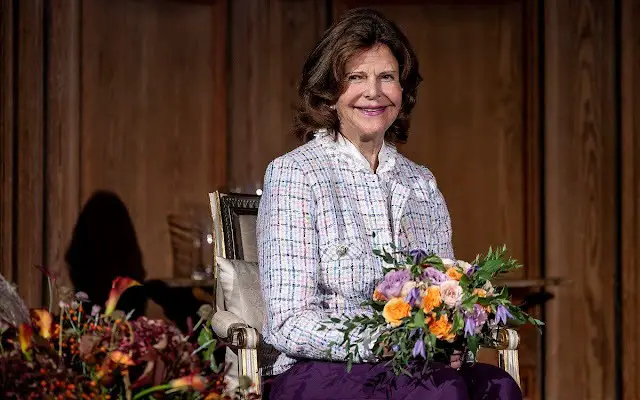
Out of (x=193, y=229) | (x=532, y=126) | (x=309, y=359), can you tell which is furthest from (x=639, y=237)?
(x=309, y=359)

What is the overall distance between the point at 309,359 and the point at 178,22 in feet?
8.32

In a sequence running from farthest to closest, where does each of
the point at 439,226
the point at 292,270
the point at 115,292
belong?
the point at 439,226
the point at 292,270
the point at 115,292

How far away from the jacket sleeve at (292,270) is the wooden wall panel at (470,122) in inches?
88.2

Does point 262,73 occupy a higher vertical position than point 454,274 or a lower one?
higher

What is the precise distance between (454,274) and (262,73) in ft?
8.60

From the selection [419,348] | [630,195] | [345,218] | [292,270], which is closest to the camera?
[419,348]

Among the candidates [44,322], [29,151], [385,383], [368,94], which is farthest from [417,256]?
[29,151]

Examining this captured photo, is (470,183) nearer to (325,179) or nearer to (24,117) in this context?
(24,117)

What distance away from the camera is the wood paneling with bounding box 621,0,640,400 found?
175 inches

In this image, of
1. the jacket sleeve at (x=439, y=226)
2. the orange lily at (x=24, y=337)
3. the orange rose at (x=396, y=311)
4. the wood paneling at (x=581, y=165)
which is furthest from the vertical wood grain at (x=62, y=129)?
the orange lily at (x=24, y=337)

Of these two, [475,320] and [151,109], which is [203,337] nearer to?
[475,320]

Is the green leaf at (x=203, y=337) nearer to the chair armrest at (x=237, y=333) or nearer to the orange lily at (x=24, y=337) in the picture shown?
the orange lily at (x=24, y=337)

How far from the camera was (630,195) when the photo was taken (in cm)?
446

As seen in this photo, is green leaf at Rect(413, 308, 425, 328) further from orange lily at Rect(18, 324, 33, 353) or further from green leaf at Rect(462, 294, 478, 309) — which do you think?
orange lily at Rect(18, 324, 33, 353)
